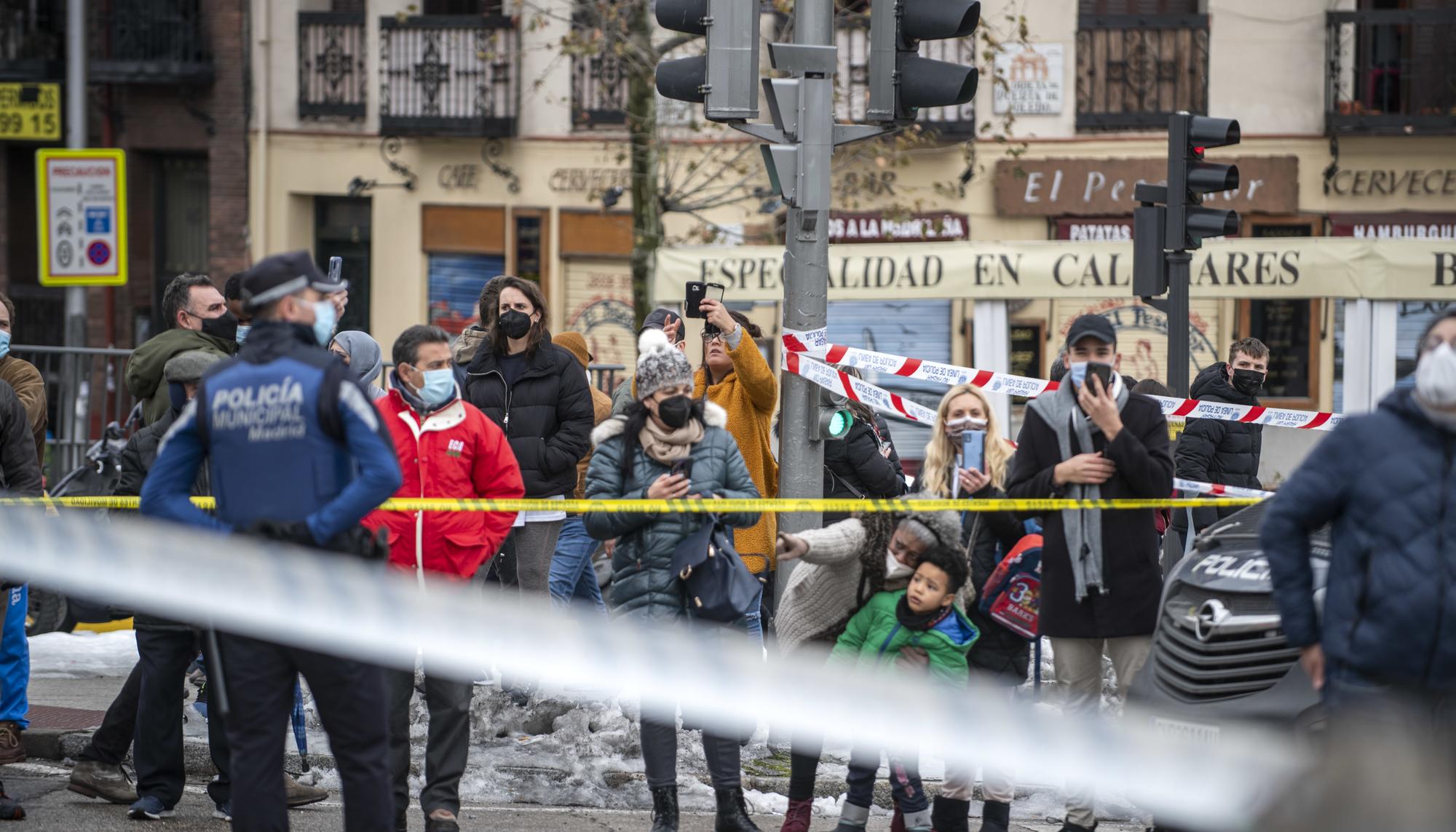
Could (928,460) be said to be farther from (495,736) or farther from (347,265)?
(347,265)

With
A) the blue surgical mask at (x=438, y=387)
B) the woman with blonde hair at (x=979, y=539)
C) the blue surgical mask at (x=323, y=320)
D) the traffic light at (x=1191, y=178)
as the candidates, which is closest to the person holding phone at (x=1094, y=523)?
the woman with blonde hair at (x=979, y=539)

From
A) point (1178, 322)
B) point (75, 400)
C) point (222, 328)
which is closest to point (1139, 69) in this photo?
point (1178, 322)

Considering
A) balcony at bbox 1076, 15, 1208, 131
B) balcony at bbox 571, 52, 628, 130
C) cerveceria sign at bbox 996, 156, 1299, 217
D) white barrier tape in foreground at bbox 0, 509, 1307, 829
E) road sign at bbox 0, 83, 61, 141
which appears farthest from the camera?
road sign at bbox 0, 83, 61, 141

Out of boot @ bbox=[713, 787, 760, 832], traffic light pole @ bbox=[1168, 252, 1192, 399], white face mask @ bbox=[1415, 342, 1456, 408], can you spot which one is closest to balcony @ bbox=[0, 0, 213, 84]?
Result: traffic light pole @ bbox=[1168, 252, 1192, 399]

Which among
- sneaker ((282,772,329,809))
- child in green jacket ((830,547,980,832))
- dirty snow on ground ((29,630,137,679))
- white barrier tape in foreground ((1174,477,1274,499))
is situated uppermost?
white barrier tape in foreground ((1174,477,1274,499))

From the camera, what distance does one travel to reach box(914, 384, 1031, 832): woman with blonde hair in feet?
20.7

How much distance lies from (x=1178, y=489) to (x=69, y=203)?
8.11m

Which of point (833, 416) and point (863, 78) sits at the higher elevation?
point (863, 78)

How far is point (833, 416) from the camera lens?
805cm

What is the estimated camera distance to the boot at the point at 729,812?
6.46 meters

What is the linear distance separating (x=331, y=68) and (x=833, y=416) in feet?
59.0

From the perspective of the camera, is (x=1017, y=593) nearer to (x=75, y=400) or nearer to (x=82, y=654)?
(x=82, y=654)

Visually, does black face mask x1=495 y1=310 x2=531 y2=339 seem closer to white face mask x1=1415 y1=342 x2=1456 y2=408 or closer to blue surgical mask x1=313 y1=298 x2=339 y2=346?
blue surgical mask x1=313 y1=298 x2=339 y2=346

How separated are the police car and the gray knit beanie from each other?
189 cm
